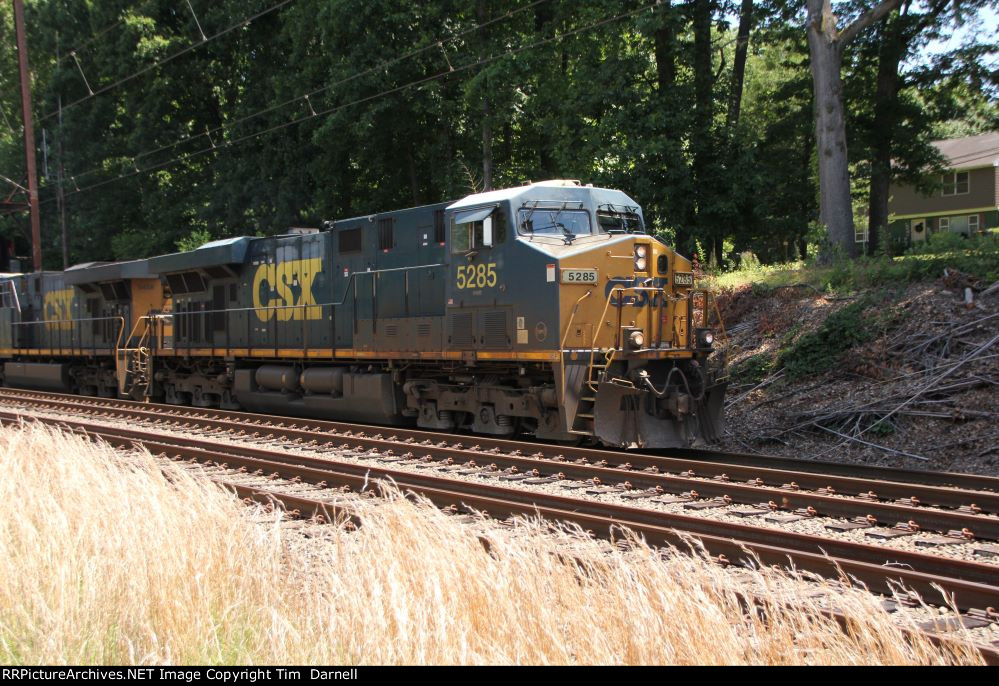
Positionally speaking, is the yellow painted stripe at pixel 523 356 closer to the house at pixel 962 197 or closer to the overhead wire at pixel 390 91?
the overhead wire at pixel 390 91

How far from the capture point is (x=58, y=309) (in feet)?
78.1

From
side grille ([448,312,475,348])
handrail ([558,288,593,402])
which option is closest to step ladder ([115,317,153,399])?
side grille ([448,312,475,348])

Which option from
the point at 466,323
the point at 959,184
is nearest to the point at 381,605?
the point at 466,323

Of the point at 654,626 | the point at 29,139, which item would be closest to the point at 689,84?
the point at 654,626

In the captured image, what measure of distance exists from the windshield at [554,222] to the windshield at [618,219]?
0.91 feet

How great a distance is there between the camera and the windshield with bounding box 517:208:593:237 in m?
11.2

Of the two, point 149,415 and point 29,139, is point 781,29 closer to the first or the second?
point 149,415

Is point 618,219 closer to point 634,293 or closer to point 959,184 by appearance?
point 634,293

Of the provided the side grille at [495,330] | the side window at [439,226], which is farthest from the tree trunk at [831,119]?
the side grille at [495,330]

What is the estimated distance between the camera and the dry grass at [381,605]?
3723 mm

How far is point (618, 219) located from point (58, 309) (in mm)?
18541

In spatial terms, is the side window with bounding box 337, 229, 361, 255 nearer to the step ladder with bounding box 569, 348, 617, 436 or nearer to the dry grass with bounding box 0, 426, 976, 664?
the step ladder with bounding box 569, 348, 617, 436

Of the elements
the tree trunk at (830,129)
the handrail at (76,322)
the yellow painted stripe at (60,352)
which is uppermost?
the tree trunk at (830,129)

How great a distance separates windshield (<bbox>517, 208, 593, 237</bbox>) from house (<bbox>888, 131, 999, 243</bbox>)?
3767 centimetres
